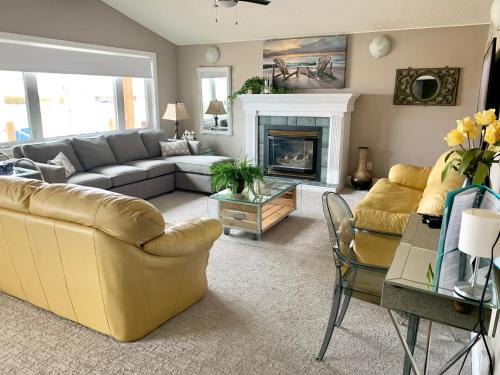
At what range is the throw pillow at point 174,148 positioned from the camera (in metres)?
5.97

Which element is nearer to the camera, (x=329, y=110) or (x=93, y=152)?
(x=93, y=152)

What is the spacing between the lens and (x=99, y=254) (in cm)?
197

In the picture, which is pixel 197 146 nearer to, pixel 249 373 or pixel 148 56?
pixel 148 56

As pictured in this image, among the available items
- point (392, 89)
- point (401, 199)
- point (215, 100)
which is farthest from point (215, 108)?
point (401, 199)

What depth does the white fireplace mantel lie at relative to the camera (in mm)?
5498

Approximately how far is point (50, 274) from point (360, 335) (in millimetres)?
1878

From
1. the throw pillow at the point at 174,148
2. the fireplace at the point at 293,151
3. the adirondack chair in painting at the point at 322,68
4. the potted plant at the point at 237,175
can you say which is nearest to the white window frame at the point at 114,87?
the throw pillow at the point at 174,148

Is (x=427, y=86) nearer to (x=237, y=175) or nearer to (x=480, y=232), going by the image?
(x=237, y=175)

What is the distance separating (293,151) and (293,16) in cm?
200

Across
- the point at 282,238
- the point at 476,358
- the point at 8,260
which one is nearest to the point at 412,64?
the point at 282,238

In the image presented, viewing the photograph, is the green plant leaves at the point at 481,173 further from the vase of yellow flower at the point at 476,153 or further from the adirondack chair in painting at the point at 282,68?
the adirondack chair in painting at the point at 282,68

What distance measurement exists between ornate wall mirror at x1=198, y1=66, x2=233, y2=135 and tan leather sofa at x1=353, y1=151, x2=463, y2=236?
3402mm

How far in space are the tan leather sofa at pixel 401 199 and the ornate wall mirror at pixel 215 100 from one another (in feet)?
11.2

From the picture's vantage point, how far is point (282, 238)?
3803mm
